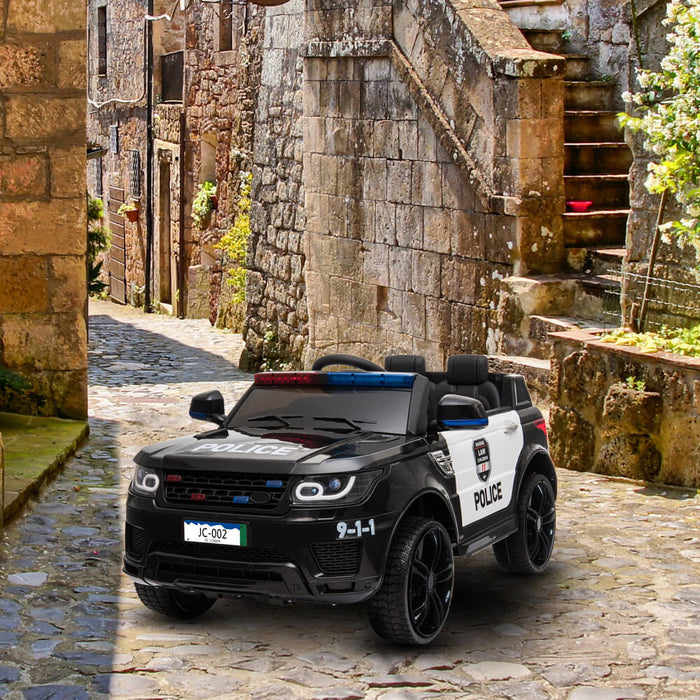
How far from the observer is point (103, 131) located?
30.0 metres

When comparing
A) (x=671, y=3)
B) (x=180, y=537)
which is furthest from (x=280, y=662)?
(x=671, y=3)

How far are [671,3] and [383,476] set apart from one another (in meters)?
5.01

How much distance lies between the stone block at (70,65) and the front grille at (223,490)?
5546 millimetres

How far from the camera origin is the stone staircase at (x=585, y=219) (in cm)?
1095

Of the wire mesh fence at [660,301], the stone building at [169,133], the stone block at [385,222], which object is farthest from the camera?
the stone building at [169,133]

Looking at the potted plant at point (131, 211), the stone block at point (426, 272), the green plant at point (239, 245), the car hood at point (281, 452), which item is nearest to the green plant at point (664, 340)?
the stone block at point (426, 272)

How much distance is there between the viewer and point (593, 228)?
11.6 meters

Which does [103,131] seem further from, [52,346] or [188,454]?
[188,454]

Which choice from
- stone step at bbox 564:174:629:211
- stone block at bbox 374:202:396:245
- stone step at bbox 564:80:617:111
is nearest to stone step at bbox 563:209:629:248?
stone step at bbox 564:174:629:211

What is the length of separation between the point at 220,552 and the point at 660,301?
512cm

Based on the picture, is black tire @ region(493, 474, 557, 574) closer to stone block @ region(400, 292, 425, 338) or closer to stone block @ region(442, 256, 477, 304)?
stone block @ region(442, 256, 477, 304)

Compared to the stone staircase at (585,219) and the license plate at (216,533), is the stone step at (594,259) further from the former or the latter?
the license plate at (216,533)

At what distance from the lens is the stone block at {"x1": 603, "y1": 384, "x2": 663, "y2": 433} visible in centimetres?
887

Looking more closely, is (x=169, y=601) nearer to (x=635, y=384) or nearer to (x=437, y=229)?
(x=635, y=384)
